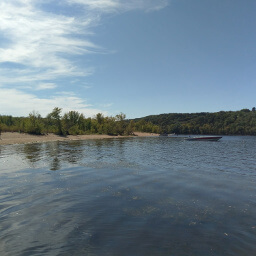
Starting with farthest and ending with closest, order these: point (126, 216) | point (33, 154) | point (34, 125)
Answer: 1. point (34, 125)
2. point (33, 154)
3. point (126, 216)

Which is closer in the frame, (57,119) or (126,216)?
(126,216)

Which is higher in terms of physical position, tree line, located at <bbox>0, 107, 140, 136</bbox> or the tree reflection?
tree line, located at <bbox>0, 107, 140, 136</bbox>

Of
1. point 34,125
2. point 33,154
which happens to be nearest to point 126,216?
point 33,154

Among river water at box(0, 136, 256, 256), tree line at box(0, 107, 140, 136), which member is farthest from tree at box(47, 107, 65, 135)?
river water at box(0, 136, 256, 256)

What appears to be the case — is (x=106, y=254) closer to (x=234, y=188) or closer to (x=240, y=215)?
(x=240, y=215)

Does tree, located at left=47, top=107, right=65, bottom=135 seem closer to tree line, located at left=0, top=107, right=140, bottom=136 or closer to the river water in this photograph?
tree line, located at left=0, top=107, right=140, bottom=136

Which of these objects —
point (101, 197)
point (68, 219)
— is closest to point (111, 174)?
point (101, 197)

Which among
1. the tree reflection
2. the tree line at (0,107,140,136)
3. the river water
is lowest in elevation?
the river water

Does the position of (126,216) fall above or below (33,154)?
below

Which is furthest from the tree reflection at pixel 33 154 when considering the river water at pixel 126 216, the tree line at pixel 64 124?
the tree line at pixel 64 124

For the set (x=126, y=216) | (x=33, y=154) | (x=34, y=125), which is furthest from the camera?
(x=34, y=125)

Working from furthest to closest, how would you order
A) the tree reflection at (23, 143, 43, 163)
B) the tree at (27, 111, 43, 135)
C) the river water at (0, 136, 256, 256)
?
the tree at (27, 111, 43, 135)
the tree reflection at (23, 143, 43, 163)
the river water at (0, 136, 256, 256)

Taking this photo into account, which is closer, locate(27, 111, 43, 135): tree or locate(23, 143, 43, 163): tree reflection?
locate(23, 143, 43, 163): tree reflection

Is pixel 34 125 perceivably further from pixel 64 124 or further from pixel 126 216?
pixel 126 216
